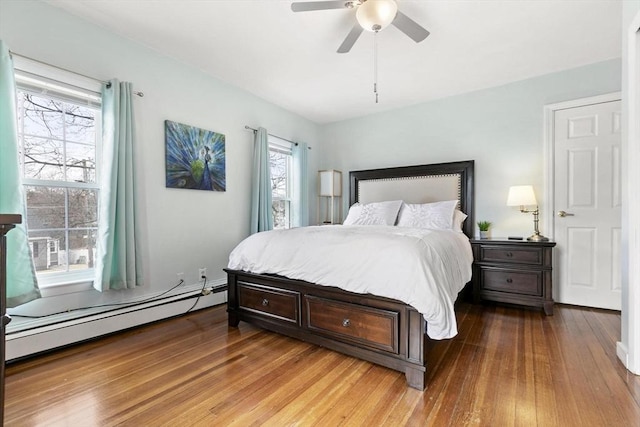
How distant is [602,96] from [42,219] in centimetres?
526

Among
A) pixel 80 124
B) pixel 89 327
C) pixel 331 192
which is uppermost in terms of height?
pixel 80 124

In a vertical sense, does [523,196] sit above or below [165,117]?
below

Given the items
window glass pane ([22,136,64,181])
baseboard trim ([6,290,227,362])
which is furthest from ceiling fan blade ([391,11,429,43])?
baseboard trim ([6,290,227,362])

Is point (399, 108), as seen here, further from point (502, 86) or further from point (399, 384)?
point (399, 384)

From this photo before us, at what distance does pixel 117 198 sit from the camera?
2.50 metres

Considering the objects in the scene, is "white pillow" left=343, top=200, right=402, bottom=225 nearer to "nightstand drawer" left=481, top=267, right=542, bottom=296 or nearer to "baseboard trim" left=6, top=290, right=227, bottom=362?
"nightstand drawer" left=481, top=267, right=542, bottom=296

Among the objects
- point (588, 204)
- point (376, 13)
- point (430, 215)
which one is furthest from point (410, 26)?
point (588, 204)

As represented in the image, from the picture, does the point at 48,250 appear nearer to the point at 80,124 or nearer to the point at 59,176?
the point at 59,176

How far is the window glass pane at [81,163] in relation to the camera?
244 cm

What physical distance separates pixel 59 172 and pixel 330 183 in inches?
129

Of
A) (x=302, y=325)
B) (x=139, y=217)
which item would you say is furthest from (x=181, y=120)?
(x=302, y=325)

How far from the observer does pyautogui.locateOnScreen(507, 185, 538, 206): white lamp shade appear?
3168 millimetres

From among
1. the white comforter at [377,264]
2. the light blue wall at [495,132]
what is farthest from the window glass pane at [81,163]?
the light blue wall at [495,132]

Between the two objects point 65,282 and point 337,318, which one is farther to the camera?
point 65,282
